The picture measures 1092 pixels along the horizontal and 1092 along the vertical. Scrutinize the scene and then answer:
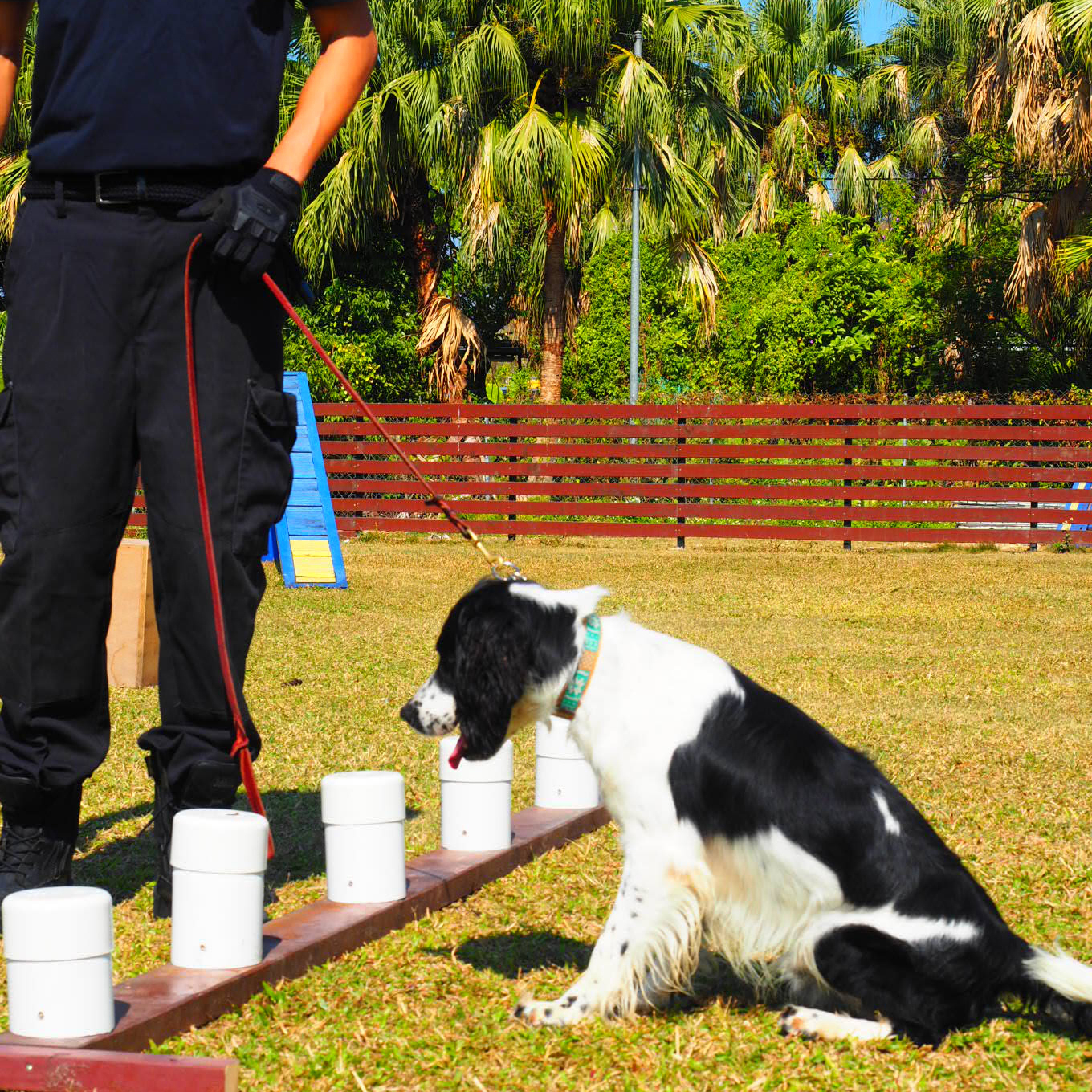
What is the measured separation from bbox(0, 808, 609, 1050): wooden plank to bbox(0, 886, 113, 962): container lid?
0.17 m

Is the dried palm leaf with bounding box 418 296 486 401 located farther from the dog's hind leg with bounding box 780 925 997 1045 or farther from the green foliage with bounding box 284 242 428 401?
the dog's hind leg with bounding box 780 925 997 1045

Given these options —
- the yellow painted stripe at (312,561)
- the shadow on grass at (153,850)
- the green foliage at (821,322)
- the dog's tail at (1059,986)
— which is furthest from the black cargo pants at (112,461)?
the green foliage at (821,322)

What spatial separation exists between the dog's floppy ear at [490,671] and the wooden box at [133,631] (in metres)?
4.56

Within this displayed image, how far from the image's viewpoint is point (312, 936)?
3.40 meters

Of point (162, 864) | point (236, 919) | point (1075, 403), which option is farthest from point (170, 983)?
point (1075, 403)

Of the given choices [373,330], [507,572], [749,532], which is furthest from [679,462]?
[507,572]

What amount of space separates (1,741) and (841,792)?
206 cm

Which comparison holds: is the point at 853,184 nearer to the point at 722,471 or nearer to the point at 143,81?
the point at 722,471

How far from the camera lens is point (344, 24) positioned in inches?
141

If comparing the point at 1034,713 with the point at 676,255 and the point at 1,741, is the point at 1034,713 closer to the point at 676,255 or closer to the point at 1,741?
the point at 1,741

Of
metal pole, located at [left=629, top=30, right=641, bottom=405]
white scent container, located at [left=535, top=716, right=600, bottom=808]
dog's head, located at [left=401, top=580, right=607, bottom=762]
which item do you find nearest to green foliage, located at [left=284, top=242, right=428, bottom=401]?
metal pole, located at [left=629, top=30, right=641, bottom=405]

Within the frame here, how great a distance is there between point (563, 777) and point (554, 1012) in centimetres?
168

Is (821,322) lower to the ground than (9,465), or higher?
higher

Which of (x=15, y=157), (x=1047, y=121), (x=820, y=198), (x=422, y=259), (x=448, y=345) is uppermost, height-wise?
(x=820, y=198)
